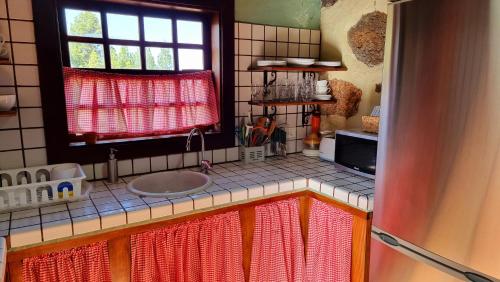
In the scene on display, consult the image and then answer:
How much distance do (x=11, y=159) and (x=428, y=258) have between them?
1.84 m

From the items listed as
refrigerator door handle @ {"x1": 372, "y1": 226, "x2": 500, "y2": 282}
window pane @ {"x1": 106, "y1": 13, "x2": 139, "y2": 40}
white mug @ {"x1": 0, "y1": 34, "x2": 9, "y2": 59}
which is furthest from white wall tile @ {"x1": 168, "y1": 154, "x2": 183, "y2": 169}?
refrigerator door handle @ {"x1": 372, "y1": 226, "x2": 500, "y2": 282}

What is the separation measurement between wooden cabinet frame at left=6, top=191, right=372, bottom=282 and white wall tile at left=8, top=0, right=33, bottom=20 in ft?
3.28

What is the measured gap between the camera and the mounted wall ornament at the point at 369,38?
2.01 meters

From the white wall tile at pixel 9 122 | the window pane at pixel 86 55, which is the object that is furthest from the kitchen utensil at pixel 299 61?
the white wall tile at pixel 9 122

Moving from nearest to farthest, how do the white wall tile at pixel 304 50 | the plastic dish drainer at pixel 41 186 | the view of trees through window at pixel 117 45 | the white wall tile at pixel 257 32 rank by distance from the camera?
the plastic dish drainer at pixel 41 186 → the view of trees through window at pixel 117 45 → the white wall tile at pixel 257 32 → the white wall tile at pixel 304 50

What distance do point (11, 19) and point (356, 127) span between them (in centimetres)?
197

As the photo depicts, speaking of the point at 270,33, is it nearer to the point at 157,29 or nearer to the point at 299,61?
the point at 299,61

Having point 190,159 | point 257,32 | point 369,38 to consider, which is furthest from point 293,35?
point 190,159

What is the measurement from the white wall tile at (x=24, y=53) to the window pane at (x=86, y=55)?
183 millimetres

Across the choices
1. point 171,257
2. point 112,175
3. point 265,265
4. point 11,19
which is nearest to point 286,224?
point 265,265

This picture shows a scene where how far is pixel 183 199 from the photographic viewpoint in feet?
4.93

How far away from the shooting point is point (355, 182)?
5.82ft

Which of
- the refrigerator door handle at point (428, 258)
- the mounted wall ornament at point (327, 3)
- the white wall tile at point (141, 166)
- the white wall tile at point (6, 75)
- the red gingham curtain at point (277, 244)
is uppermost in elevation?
the mounted wall ornament at point (327, 3)

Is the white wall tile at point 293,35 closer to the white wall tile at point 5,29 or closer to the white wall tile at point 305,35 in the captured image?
the white wall tile at point 305,35
